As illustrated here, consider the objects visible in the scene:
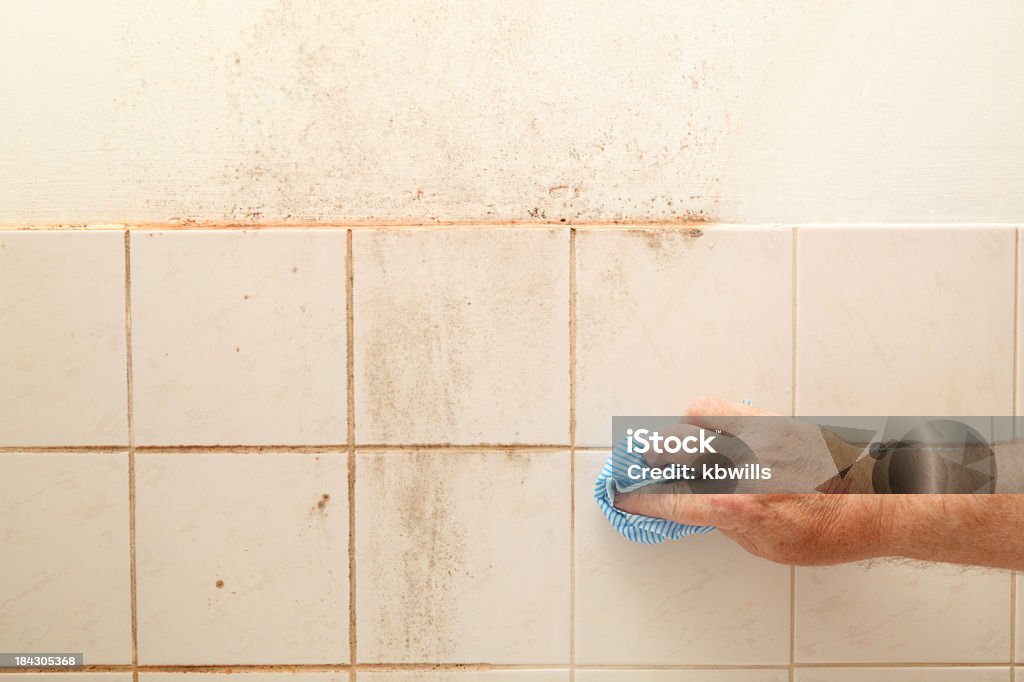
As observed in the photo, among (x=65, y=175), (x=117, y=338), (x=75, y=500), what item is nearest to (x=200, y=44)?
(x=65, y=175)

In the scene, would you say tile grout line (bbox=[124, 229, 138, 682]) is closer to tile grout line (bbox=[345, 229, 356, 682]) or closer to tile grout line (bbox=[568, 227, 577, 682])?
tile grout line (bbox=[345, 229, 356, 682])

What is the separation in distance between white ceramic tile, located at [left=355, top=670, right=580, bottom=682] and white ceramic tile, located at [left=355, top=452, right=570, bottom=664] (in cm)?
1

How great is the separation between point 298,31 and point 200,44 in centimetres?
11

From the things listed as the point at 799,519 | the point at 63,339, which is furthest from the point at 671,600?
the point at 63,339

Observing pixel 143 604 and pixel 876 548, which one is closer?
pixel 876 548

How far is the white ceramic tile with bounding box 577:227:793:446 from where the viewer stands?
89cm

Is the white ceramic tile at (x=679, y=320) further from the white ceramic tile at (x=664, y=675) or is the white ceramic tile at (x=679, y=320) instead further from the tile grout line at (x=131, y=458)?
the tile grout line at (x=131, y=458)

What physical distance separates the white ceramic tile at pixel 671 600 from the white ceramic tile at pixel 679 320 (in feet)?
0.32

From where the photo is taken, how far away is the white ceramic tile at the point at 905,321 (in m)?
0.89

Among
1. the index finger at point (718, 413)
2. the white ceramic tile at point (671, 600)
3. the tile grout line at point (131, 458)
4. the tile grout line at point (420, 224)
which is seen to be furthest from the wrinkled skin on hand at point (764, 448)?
the tile grout line at point (131, 458)

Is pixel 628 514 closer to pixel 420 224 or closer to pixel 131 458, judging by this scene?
pixel 420 224

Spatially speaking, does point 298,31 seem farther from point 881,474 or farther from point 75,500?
point 881,474

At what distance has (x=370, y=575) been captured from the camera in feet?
2.97

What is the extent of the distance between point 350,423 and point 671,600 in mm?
427
